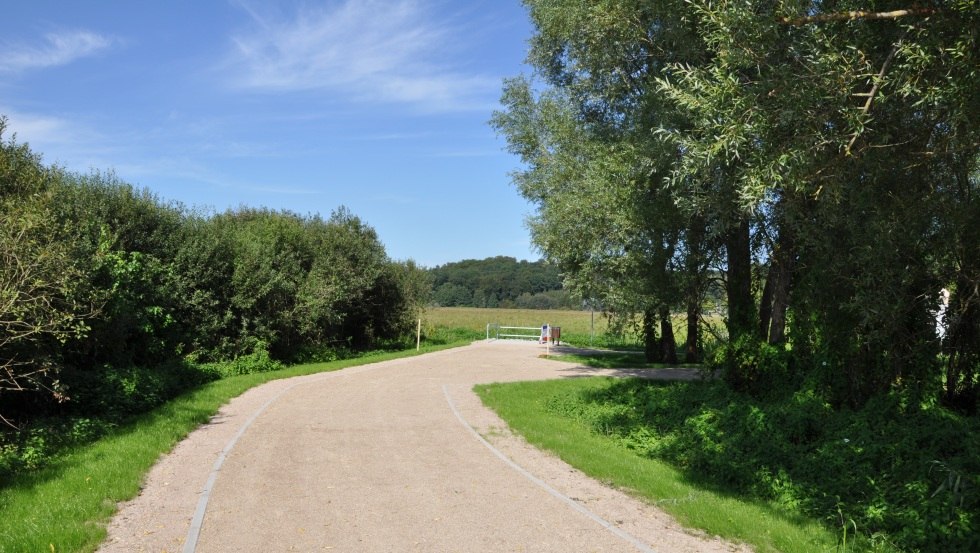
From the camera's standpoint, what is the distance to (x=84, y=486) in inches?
310

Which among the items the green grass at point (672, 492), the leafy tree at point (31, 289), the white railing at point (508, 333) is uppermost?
the leafy tree at point (31, 289)

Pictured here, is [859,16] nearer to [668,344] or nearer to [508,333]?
[668,344]

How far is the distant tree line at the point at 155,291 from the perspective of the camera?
34.2ft

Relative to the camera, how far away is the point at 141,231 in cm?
2175

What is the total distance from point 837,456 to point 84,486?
954 centimetres

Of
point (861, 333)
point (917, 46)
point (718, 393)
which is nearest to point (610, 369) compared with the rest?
point (718, 393)

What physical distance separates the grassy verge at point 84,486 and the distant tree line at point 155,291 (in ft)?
4.00

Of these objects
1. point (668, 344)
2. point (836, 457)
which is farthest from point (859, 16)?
point (668, 344)

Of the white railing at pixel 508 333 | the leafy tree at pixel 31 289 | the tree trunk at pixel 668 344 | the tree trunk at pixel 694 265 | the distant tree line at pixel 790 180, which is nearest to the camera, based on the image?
the distant tree line at pixel 790 180

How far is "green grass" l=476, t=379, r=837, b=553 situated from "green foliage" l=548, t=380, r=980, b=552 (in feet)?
1.40

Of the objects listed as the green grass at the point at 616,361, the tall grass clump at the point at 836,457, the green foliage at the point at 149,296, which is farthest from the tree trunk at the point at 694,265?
the green foliage at the point at 149,296

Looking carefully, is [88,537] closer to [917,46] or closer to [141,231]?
[917,46]

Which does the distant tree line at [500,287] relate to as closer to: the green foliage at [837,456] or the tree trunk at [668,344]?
the tree trunk at [668,344]

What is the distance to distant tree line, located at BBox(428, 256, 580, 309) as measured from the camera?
110812 millimetres
